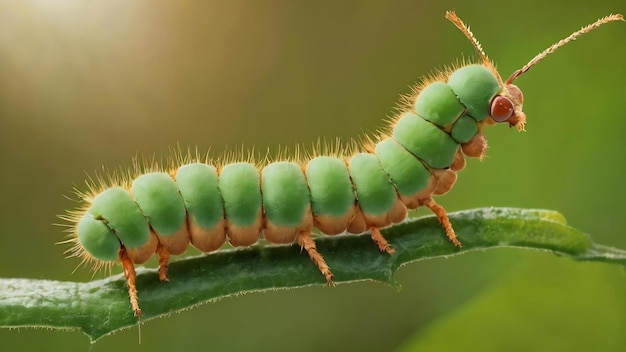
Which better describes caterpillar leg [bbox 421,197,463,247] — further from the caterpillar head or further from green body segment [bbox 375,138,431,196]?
the caterpillar head

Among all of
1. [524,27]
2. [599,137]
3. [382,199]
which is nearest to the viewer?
[382,199]

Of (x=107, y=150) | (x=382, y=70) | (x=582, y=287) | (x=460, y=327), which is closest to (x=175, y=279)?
(x=460, y=327)

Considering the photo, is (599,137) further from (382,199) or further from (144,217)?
(144,217)

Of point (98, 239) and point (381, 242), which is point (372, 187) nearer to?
point (381, 242)

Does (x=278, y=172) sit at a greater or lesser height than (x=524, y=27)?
lesser

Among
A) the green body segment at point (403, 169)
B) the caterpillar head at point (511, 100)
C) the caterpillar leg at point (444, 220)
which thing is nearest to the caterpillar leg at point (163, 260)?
the green body segment at point (403, 169)

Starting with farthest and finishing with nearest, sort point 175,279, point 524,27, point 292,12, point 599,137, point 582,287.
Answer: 1. point 292,12
2. point 524,27
3. point 599,137
4. point 582,287
5. point 175,279

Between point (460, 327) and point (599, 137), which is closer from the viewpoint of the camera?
point (460, 327)

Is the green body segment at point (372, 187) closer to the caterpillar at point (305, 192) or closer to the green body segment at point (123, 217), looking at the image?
the caterpillar at point (305, 192)
